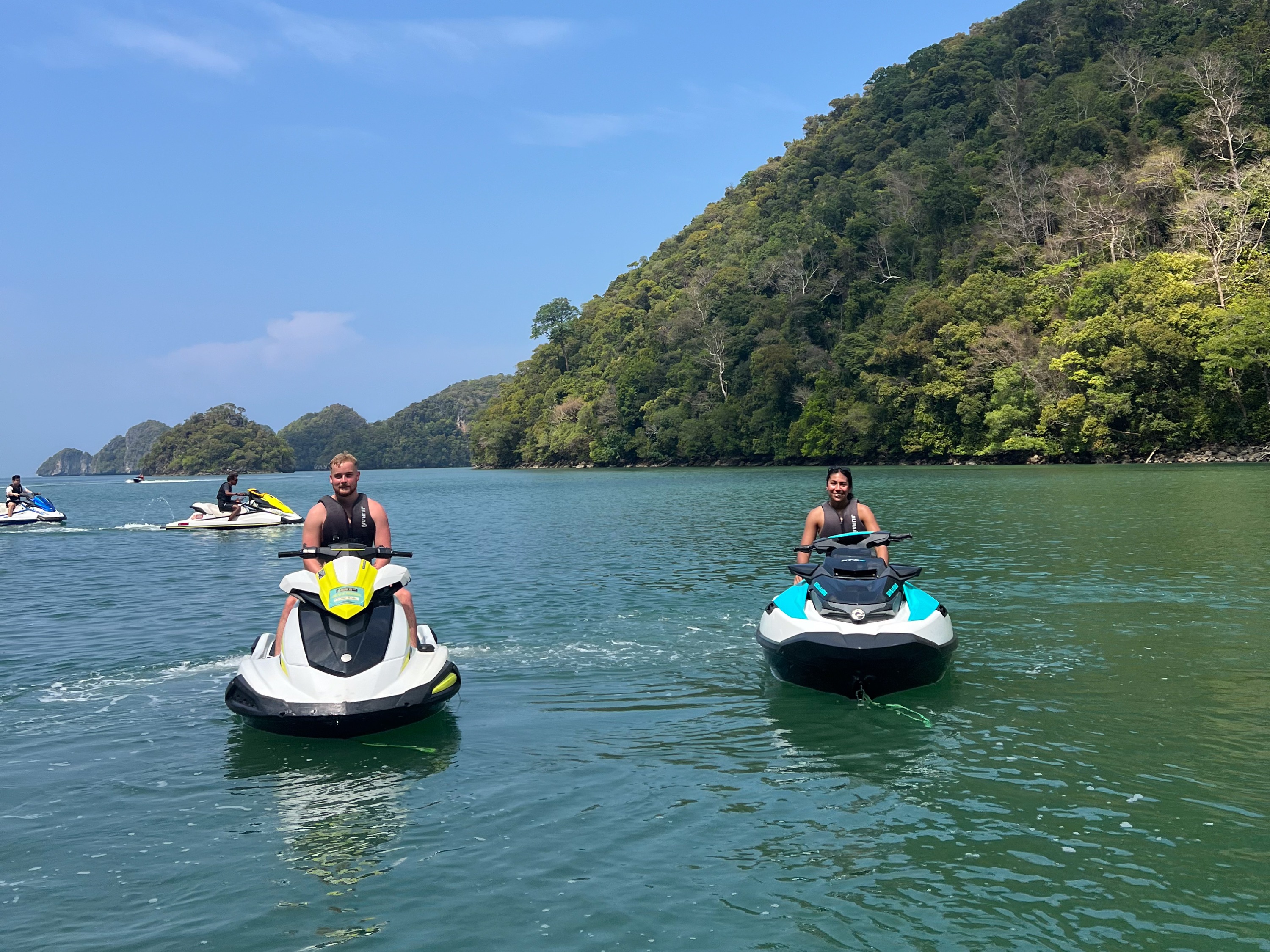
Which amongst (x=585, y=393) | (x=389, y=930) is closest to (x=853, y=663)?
(x=389, y=930)

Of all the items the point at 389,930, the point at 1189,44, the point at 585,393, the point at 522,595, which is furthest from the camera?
the point at 585,393

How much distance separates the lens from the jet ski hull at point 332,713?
7902 millimetres

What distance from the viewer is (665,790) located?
7.18 metres

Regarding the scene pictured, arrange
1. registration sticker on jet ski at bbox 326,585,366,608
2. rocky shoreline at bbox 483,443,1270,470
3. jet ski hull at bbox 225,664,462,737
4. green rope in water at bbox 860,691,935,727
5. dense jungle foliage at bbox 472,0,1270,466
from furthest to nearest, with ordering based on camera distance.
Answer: dense jungle foliage at bbox 472,0,1270,466, rocky shoreline at bbox 483,443,1270,470, green rope in water at bbox 860,691,935,727, registration sticker on jet ski at bbox 326,585,366,608, jet ski hull at bbox 225,664,462,737

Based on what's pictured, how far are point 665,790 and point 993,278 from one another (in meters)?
74.7

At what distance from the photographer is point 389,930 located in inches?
202

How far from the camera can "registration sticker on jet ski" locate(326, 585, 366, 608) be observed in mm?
8203

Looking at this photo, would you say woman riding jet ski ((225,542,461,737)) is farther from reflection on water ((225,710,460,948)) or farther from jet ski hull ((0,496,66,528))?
jet ski hull ((0,496,66,528))

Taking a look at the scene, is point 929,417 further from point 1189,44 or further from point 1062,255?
point 1189,44

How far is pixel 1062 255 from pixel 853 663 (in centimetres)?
7115

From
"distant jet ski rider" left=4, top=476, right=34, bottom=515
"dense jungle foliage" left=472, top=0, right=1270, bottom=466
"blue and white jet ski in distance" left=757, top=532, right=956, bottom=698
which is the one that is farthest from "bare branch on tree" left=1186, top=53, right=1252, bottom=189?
"distant jet ski rider" left=4, top=476, right=34, bottom=515

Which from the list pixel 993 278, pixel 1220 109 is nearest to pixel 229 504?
pixel 993 278

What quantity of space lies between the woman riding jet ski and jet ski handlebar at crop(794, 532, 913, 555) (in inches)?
155

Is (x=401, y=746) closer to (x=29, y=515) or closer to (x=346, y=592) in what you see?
(x=346, y=592)
